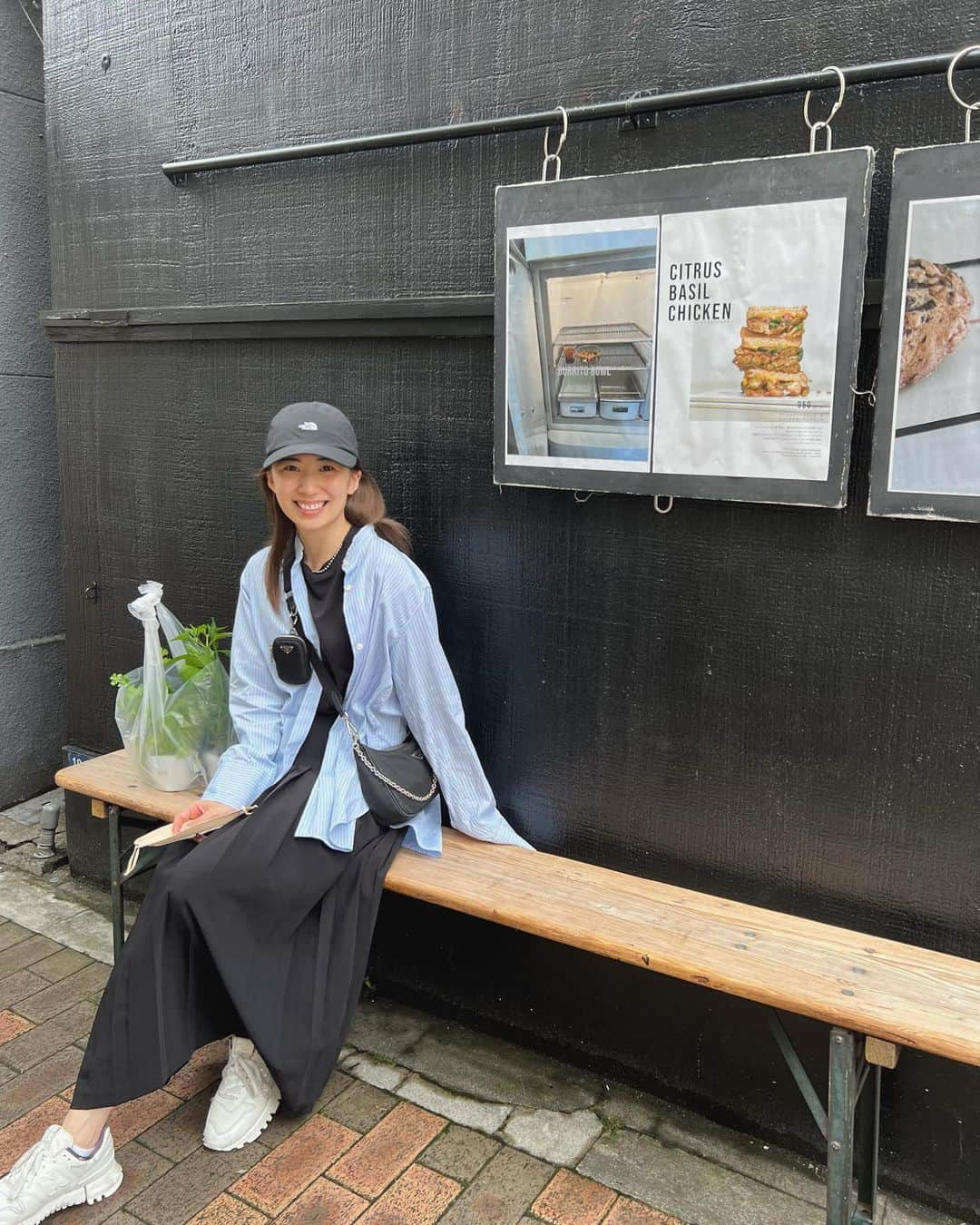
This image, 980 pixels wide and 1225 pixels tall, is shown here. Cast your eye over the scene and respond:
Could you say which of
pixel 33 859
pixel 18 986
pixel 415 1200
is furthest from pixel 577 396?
pixel 33 859

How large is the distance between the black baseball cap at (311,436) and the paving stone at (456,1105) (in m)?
1.73

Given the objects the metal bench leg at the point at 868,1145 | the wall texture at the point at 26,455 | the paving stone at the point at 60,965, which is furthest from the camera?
the wall texture at the point at 26,455

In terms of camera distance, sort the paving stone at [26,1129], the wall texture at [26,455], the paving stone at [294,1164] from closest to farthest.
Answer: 1. the paving stone at [294,1164]
2. the paving stone at [26,1129]
3. the wall texture at [26,455]

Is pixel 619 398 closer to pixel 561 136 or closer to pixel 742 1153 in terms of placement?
pixel 561 136

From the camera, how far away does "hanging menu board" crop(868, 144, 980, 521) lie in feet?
7.20

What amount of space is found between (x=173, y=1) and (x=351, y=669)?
2323 mm

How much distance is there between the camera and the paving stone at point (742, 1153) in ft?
8.48

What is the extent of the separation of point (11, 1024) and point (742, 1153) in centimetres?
221

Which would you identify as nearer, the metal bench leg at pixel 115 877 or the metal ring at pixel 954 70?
the metal ring at pixel 954 70

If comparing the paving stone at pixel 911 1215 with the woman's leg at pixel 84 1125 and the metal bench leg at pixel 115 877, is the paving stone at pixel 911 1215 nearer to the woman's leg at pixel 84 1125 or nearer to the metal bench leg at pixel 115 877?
the woman's leg at pixel 84 1125

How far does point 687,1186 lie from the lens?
258cm

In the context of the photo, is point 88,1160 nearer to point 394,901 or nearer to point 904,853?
point 394,901

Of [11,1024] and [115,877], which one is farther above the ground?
[115,877]

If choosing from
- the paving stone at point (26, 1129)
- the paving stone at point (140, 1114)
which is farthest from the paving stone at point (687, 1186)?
the paving stone at point (26, 1129)
